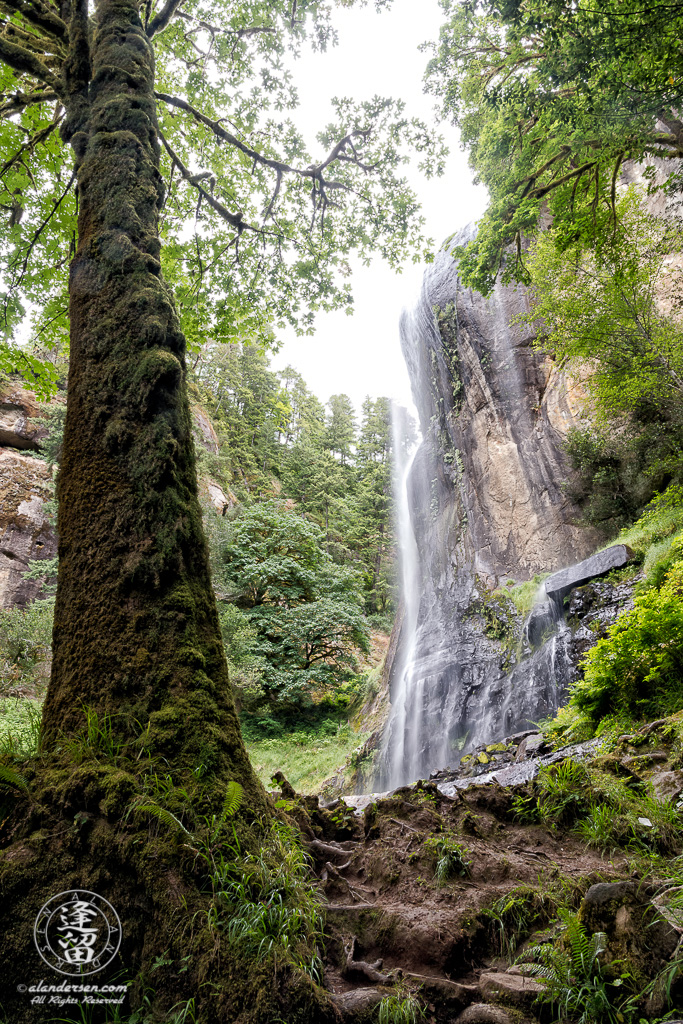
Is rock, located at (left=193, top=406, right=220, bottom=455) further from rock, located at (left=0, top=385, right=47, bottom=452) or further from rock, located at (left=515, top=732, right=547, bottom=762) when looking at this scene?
rock, located at (left=515, top=732, right=547, bottom=762)

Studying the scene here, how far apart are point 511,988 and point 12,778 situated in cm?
200

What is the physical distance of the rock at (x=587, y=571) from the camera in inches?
335

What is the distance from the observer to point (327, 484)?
26812 mm

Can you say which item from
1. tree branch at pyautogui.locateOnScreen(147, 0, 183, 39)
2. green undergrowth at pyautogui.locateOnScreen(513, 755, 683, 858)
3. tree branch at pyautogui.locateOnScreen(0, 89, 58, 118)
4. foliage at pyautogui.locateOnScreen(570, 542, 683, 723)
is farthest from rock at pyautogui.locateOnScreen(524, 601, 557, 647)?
tree branch at pyautogui.locateOnScreen(0, 89, 58, 118)

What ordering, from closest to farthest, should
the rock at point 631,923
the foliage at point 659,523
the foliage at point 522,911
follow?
the rock at point 631,923
the foliage at point 522,911
the foliage at point 659,523

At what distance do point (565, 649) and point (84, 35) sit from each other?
32.4 ft

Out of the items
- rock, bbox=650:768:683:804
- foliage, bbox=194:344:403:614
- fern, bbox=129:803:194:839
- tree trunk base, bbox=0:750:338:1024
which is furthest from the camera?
foliage, bbox=194:344:403:614

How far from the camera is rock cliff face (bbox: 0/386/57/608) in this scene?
14.9 meters

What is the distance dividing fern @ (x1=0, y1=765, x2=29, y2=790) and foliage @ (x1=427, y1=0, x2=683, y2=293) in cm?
788

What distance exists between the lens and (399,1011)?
1.67 m

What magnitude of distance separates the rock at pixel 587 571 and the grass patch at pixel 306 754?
26.5ft

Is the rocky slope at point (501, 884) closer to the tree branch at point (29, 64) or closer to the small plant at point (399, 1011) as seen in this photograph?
the small plant at point (399, 1011)

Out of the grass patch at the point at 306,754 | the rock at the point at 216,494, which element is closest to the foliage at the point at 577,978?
the grass patch at the point at 306,754

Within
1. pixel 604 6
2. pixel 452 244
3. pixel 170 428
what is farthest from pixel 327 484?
pixel 170 428
